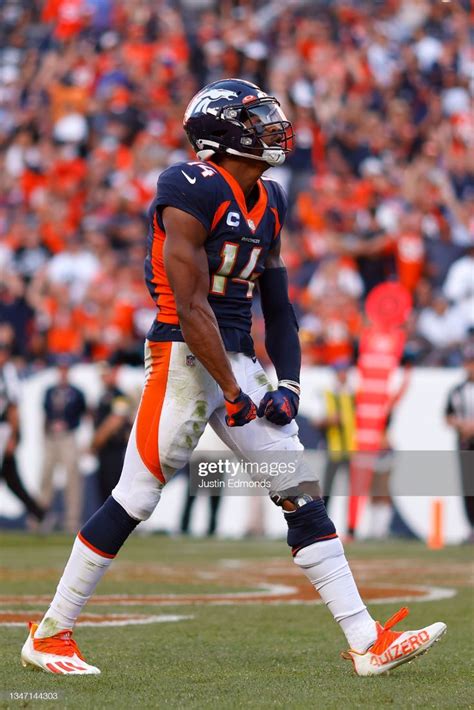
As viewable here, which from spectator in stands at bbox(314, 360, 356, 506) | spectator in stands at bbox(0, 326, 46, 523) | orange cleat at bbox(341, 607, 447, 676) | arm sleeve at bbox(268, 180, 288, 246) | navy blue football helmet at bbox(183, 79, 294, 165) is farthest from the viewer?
spectator in stands at bbox(314, 360, 356, 506)

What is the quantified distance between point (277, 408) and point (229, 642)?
52.8 inches

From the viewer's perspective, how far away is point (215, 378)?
174 inches

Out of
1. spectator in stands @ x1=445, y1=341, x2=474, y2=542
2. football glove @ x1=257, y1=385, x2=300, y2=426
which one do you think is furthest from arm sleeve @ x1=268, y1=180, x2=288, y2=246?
spectator in stands @ x1=445, y1=341, x2=474, y2=542

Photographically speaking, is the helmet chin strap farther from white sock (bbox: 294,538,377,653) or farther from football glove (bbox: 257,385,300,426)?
white sock (bbox: 294,538,377,653)

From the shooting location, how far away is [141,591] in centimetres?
759

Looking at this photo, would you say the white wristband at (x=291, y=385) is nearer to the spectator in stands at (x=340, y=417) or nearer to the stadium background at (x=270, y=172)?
the stadium background at (x=270, y=172)

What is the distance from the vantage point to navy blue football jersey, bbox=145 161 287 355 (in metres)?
4.46

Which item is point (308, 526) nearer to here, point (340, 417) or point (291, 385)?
point (291, 385)

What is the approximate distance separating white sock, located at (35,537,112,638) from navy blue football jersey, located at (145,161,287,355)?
0.78 metres

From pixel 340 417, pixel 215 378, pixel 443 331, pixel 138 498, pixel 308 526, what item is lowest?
pixel 340 417

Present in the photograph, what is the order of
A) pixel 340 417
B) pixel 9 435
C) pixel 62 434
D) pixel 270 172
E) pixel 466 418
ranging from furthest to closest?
pixel 270 172 < pixel 62 434 < pixel 340 417 < pixel 9 435 < pixel 466 418

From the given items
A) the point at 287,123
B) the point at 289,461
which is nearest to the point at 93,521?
the point at 289,461

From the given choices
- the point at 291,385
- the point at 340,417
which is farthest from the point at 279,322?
the point at 340,417

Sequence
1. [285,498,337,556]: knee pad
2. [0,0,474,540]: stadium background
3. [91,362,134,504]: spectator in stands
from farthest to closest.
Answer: [0,0,474,540]: stadium background < [91,362,134,504]: spectator in stands < [285,498,337,556]: knee pad
